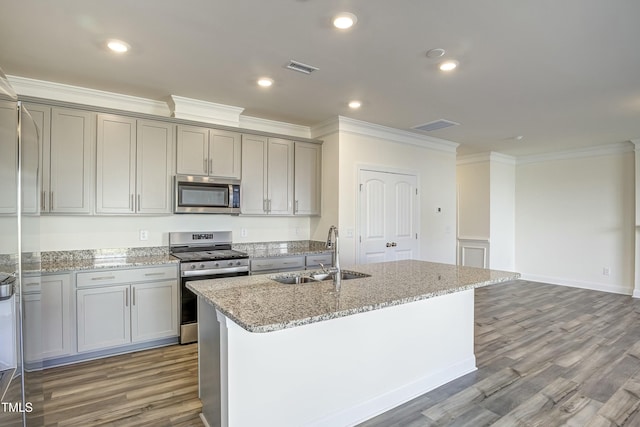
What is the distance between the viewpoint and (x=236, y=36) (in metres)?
2.51

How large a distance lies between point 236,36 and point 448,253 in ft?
16.2

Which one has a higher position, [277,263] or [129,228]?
[129,228]

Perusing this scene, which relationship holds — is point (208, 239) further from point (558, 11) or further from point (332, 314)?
point (558, 11)

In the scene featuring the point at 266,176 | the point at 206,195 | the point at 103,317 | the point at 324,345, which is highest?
the point at 266,176

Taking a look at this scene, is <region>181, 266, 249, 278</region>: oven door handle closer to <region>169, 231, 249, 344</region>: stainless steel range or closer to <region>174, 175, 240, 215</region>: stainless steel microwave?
<region>169, 231, 249, 344</region>: stainless steel range

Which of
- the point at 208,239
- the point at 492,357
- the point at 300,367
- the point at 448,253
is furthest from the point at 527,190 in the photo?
the point at 300,367

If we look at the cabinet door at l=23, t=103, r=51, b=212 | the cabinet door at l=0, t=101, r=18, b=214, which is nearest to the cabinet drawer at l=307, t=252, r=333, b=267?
the cabinet door at l=23, t=103, r=51, b=212

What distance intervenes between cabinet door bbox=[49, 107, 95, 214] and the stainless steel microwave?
834 millimetres

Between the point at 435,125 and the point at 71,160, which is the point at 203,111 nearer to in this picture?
the point at 71,160

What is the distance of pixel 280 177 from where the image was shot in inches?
180

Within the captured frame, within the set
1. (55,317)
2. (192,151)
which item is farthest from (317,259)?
(55,317)

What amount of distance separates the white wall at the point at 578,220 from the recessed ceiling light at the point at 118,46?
7261 millimetres

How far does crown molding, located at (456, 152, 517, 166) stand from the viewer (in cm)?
680

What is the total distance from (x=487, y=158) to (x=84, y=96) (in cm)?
654
